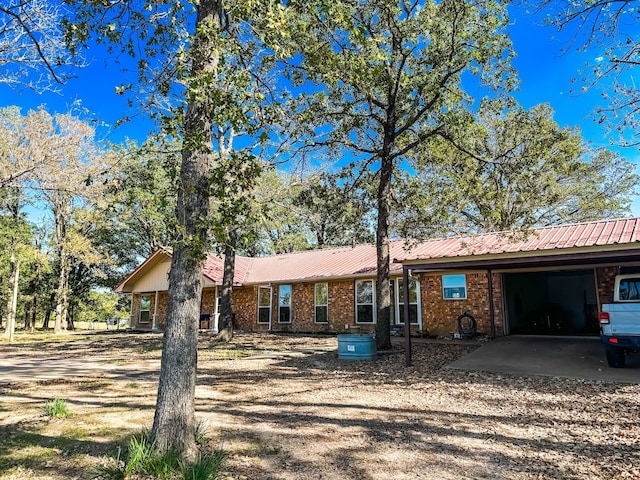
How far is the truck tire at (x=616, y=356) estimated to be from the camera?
7.87 m

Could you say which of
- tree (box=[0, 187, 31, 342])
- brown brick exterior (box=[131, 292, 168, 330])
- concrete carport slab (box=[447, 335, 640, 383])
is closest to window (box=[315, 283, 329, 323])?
concrete carport slab (box=[447, 335, 640, 383])

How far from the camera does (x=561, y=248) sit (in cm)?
796

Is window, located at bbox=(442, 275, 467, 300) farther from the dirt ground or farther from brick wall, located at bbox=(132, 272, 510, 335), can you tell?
the dirt ground

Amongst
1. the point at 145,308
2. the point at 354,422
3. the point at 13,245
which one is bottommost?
the point at 354,422

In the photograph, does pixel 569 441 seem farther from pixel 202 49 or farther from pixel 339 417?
pixel 202 49

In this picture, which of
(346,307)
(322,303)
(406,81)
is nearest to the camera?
(406,81)

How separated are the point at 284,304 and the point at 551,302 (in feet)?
36.4

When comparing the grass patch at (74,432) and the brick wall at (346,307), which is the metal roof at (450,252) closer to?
the brick wall at (346,307)

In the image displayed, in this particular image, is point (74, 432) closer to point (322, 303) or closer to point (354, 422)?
point (354, 422)

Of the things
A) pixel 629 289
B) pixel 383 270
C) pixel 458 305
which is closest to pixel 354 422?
pixel 383 270

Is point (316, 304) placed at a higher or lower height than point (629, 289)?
lower

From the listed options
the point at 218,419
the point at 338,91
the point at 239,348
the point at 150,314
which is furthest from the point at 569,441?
the point at 150,314

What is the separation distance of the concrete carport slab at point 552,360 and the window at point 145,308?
2012 centimetres

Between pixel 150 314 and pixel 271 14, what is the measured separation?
23825mm
